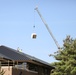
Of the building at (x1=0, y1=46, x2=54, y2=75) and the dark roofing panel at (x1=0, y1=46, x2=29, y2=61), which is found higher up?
the dark roofing panel at (x1=0, y1=46, x2=29, y2=61)

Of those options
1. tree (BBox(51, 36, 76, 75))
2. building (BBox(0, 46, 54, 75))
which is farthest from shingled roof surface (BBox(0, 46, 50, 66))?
tree (BBox(51, 36, 76, 75))

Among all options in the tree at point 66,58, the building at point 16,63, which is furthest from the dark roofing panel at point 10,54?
the tree at point 66,58

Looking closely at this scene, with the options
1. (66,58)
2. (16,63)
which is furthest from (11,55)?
(66,58)

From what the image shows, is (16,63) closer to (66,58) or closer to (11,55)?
(11,55)

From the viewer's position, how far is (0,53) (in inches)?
2200

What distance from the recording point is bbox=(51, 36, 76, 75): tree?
5299 cm

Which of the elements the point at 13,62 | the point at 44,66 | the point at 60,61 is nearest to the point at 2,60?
the point at 13,62

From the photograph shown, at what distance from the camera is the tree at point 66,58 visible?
52994mm

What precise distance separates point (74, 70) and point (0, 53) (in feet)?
38.2

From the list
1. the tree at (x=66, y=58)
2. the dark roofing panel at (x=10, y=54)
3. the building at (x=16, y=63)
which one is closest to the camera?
the building at (x=16, y=63)

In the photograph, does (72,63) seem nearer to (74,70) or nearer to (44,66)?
(74,70)

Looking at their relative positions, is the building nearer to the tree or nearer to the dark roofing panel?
the dark roofing panel

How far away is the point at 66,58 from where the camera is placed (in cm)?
5478

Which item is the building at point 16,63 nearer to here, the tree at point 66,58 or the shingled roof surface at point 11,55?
the shingled roof surface at point 11,55
